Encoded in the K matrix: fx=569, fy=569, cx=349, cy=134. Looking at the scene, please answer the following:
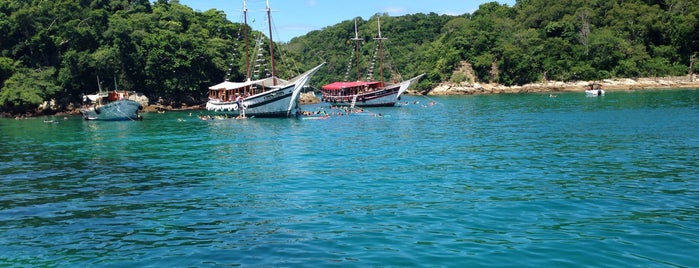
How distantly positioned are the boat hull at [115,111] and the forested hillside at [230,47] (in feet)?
49.2

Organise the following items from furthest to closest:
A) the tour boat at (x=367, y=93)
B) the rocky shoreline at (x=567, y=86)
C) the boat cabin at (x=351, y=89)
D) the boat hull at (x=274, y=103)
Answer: the rocky shoreline at (x=567, y=86) → the boat cabin at (x=351, y=89) → the tour boat at (x=367, y=93) → the boat hull at (x=274, y=103)

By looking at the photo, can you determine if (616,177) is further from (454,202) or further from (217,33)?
(217,33)

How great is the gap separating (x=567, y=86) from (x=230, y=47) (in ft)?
210

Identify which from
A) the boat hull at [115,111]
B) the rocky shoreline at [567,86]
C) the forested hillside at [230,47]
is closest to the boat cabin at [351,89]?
the forested hillside at [230,47]

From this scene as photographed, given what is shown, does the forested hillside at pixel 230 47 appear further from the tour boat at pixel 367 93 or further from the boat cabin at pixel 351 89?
the tour boat at pixel 367 93

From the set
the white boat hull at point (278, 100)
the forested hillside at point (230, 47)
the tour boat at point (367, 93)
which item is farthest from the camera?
the forested hillside at point (230, 47)

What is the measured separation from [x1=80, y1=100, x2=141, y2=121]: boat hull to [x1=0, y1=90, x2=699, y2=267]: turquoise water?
→ 2852cm

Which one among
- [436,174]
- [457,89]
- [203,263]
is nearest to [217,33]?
[457,89]

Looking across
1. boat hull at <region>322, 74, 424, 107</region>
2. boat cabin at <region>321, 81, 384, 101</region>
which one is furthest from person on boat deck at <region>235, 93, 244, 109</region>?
boat cabin at <region>321, 81, 384, 101</region>

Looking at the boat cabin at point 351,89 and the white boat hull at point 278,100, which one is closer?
the white boat hull at point 278,100

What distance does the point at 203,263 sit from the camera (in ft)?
36.3

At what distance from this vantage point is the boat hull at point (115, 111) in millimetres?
61719

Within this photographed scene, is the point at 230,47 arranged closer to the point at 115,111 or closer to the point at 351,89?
the point at 351,89

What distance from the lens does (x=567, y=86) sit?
356ft
